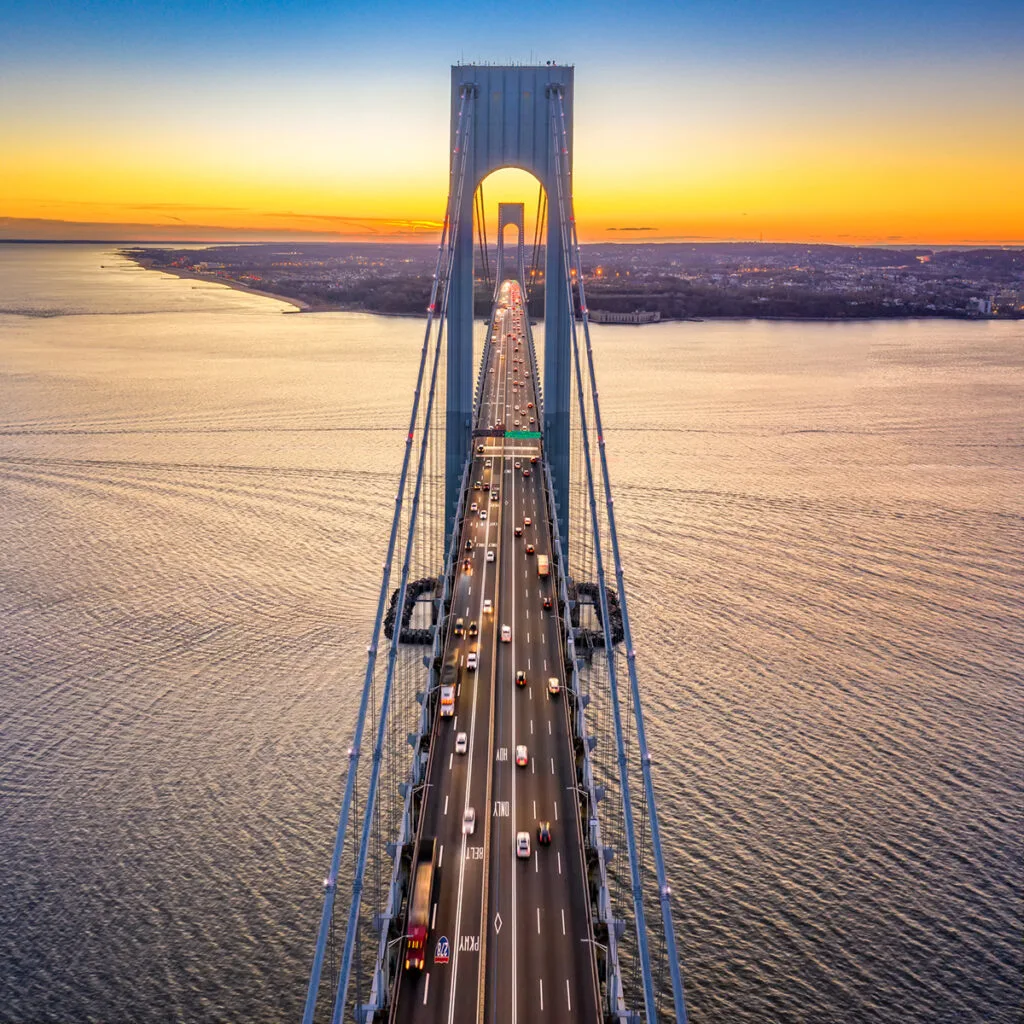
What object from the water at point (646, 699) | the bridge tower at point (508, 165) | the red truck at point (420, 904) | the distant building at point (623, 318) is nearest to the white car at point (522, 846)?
the red truck at point (420, 904)

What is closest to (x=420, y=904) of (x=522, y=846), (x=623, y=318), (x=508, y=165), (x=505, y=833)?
(x=522, y=846)

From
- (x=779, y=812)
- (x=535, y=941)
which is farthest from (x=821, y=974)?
(x=535, y=941)

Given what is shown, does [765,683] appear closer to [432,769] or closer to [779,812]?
[779,812]

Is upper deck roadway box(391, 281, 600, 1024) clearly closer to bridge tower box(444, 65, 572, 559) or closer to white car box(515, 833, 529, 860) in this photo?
white car box(515, 833, 529, 860)

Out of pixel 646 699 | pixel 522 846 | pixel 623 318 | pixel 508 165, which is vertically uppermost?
pixel 508 165

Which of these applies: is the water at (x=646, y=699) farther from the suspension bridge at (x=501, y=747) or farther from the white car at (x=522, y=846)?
the white car at (x=522, y=846)

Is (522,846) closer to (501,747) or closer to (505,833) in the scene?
(505,833)

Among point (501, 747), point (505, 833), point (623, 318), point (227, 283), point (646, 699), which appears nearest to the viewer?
point (505, 833)
